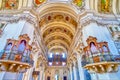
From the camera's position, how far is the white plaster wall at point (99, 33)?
1070 cm

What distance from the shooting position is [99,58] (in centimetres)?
893

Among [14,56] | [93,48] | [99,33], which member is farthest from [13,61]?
[99,33]

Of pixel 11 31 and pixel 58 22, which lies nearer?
pixel 11 31

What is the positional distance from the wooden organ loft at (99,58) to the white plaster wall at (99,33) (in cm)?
96

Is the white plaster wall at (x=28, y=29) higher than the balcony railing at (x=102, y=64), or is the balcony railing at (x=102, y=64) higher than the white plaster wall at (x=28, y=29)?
the white plaster wall at (x=28, y=29)

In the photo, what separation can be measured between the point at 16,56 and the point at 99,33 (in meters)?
7.18

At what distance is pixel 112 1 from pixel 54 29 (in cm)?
888

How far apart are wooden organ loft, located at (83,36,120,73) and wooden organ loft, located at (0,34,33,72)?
4.38 metres

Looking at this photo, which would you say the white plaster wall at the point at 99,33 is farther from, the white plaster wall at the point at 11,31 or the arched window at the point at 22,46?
the white plaster wall at the point at 11,31

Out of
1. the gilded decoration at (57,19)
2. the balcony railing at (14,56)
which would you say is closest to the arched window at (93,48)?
the balcony railing at (14,56)

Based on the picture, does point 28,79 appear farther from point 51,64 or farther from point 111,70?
point 51,64

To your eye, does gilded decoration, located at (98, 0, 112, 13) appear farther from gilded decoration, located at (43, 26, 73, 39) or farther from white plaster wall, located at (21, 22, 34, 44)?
white plaster wall, located at (21, 22, 34, 44)

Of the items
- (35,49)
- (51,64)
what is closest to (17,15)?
(35,49)

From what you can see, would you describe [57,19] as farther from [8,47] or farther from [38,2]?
[8,47]
